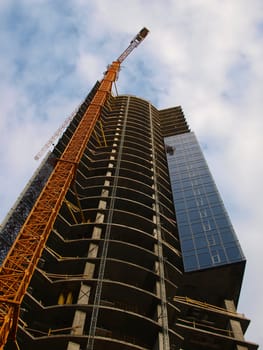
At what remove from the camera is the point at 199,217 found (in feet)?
145

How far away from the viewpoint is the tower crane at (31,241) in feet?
78.7

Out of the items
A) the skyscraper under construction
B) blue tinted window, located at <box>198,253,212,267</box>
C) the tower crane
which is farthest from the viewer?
blue tinted window, located at <box>198,253,212,267</box>

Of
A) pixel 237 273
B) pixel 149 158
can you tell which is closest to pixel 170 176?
pixel 149 158

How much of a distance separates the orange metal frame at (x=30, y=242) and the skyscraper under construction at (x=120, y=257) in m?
0.09

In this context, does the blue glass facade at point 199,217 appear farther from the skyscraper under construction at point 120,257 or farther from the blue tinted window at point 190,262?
the skyscraper under construction at point 120,257

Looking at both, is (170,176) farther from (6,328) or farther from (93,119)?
(6,328)

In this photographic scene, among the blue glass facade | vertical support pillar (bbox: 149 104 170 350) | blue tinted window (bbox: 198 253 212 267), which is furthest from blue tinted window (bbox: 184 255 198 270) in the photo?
→ vertical support pillar (bbox: 149 104 170 350)

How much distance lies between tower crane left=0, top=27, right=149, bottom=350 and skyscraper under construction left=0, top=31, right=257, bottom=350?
9 cm

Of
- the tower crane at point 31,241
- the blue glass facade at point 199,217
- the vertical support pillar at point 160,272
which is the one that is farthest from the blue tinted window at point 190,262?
the tower crane at point 31,241

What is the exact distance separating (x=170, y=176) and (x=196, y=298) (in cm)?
1903

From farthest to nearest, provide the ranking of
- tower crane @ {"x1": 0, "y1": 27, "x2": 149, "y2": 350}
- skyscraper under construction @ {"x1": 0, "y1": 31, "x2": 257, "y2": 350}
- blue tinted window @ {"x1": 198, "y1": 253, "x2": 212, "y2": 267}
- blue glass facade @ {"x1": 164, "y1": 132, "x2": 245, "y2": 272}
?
blue glass facade @ {"x1": 164, "y1": 132, "x2": 245, "y2": 272} → blue tinted window @ {"x1": 198, "y1": 253, "x2": 212, "y2": 267} → skyscraper under construction @ {"x1": 0, "y1": 31, "x2": 257, "y2": 350} → tower crane @ {"x1": 0, "y1": 27, "x2": 149, "y2": 350}

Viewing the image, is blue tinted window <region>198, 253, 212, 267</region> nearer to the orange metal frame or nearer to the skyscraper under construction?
the skyscraper under construction

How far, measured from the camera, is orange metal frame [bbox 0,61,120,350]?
78.7 ft

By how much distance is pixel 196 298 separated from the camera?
3788cm
